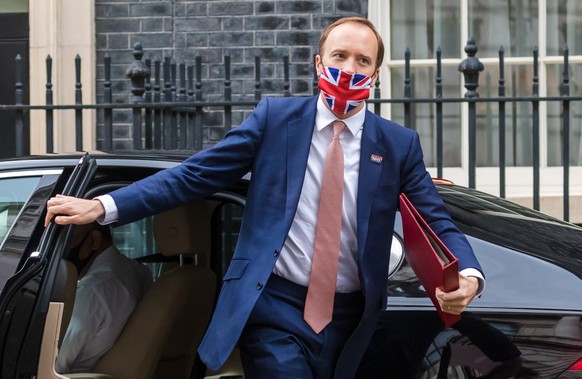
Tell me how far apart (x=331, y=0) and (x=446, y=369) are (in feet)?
19.1

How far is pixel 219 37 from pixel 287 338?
6070mm

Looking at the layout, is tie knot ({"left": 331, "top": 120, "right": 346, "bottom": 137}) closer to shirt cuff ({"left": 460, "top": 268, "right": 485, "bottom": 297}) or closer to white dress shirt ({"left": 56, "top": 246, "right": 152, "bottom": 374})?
shirt cuff ({"left": 460, "top": 268, "right": 485, "bottom": 297})

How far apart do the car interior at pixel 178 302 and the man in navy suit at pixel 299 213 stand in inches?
31.5

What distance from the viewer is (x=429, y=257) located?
10.6ft

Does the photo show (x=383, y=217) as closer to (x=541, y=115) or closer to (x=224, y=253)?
(x=224, y=253)

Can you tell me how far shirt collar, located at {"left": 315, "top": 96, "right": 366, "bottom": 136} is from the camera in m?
3.44

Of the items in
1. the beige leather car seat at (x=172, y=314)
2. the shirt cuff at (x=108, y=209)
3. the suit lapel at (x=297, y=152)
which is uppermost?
the suit lapel at (x=297, y=152)

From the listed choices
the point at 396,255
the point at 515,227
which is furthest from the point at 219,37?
the point at 396,255

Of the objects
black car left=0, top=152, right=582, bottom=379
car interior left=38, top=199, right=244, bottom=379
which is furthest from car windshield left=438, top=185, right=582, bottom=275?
car interior left=38, top=199, right=244, bottom=379

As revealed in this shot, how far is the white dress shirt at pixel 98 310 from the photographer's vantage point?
14.3ft

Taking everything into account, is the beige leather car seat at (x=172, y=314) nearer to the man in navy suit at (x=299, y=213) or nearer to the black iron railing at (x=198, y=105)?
the man in navy suit at (x=299, y=213)

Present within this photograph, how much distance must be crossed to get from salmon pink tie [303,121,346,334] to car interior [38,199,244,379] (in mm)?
849

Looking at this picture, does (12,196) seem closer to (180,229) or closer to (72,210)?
(180,229)

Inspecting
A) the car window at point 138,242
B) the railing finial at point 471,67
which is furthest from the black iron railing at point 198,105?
the car window at point 138,242
